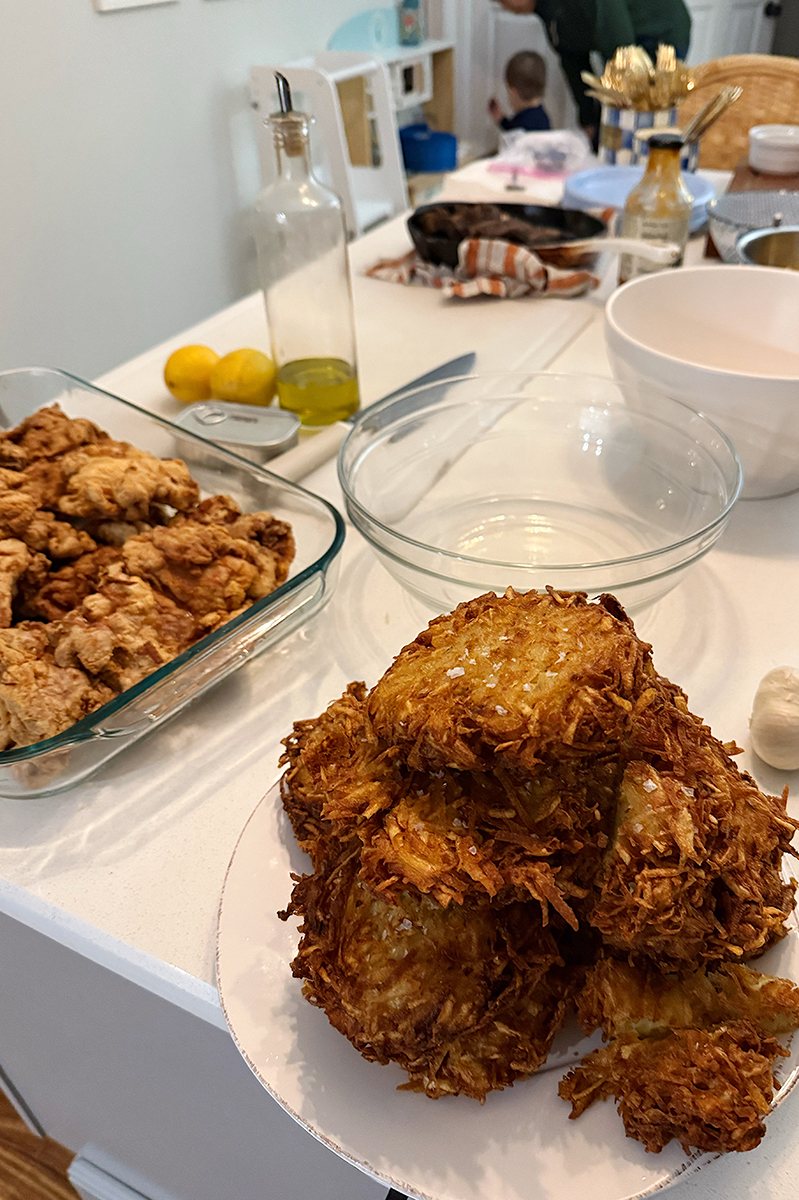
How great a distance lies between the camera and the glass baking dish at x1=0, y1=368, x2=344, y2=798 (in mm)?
663

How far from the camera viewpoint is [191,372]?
48.4 inches

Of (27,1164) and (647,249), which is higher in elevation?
(647,249)

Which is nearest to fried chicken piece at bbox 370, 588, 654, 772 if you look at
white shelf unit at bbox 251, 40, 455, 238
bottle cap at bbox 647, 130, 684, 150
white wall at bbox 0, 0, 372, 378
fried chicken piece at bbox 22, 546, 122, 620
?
fried chicken piece at bbox 22, 546, 122, 620

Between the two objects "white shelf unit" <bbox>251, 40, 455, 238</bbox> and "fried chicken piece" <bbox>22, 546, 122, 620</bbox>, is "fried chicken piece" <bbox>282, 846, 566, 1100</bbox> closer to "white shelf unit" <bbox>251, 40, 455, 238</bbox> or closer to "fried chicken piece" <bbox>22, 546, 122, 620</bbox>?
"fried chicken piece" <bbox>22, 546, 122, 620</bbox>

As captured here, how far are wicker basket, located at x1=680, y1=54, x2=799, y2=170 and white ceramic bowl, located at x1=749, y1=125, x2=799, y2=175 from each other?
59 cm

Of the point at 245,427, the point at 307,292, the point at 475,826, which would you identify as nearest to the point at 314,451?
the point at 245,427

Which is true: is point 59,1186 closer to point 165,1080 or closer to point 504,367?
point 165,1080

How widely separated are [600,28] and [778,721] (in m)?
3.81

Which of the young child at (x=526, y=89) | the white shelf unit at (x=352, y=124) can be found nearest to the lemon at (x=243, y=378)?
the white shelf unit at (x=352, y=124)

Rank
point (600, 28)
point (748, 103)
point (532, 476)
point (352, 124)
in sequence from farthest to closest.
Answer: point (600, 28) → point (352, 124) → point (748, 103) → point (532, 476)

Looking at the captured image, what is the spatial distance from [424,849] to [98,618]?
0.39 m

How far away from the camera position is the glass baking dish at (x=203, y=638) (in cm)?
66

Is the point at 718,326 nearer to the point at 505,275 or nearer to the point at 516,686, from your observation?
the point at 505,275

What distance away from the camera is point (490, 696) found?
47cm
